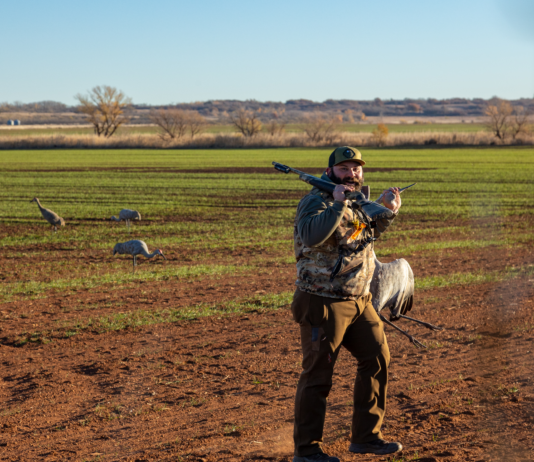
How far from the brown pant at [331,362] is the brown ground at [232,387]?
550 millimetres

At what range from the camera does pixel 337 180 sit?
4750mm

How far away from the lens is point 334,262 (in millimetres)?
4574

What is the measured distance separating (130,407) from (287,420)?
1644mm

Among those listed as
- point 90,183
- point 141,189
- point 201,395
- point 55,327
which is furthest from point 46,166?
point 201,395

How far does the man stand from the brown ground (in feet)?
1.86

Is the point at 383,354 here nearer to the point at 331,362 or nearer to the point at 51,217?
the point at 331,362

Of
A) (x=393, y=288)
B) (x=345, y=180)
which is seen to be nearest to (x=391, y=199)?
(x=345, y=180)

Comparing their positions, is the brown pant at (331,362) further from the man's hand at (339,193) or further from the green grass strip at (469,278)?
the green grass strip at (469,278)

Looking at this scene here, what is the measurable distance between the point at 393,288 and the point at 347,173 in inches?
94.5

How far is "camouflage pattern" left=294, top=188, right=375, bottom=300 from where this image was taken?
454 centimetres

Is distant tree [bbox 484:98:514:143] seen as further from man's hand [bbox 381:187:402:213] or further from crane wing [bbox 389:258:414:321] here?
man's hand [bbox 381:187:402:213]

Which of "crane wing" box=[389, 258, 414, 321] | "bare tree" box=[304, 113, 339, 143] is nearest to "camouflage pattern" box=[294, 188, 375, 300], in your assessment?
"crane wing" box=[389, 258, 414, 321]

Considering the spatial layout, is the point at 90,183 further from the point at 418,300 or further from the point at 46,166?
the point at 418,300

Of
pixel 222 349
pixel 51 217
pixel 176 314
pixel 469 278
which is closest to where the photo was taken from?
pixel 222 349
